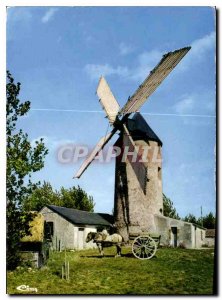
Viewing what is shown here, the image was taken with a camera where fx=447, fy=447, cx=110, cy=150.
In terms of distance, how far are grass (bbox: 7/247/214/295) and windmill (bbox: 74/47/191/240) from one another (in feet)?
6.25

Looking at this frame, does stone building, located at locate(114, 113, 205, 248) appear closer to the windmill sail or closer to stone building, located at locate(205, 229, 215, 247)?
stone building, located at locate(205, 229, 215, 247)

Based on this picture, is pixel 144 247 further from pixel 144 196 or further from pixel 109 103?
pixel 109 103

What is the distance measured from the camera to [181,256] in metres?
10.6

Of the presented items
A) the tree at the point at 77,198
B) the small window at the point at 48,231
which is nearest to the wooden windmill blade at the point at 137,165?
the tree at the point at 77,198

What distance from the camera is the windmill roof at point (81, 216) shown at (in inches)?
467

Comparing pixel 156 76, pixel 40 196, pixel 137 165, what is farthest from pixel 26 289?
pixel 156 76

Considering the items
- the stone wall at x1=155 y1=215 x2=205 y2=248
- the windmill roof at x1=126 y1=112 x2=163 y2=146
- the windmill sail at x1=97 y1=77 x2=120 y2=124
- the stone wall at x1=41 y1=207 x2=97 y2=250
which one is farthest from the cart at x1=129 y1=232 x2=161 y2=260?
the windmill sail at x1=97 y1=77 x2=120 y2=124

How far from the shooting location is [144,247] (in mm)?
11680

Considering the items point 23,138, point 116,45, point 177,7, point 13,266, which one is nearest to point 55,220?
point 13,266

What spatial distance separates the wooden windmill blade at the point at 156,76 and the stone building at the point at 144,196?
27.5 inches

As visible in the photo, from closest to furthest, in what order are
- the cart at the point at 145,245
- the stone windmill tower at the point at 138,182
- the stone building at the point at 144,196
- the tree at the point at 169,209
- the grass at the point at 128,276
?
the grass at the point at 128,276, the tree at the point at 169,209, the stone building at the point at 144,196, the cart at the point at 145,245, the stone windmill tower at the point at 138,182

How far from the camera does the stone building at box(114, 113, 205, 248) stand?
443 inches

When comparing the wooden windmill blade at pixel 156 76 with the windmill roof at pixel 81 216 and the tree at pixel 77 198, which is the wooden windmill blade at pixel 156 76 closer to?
the tree at pixel 77 198

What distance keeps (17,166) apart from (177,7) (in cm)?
500
